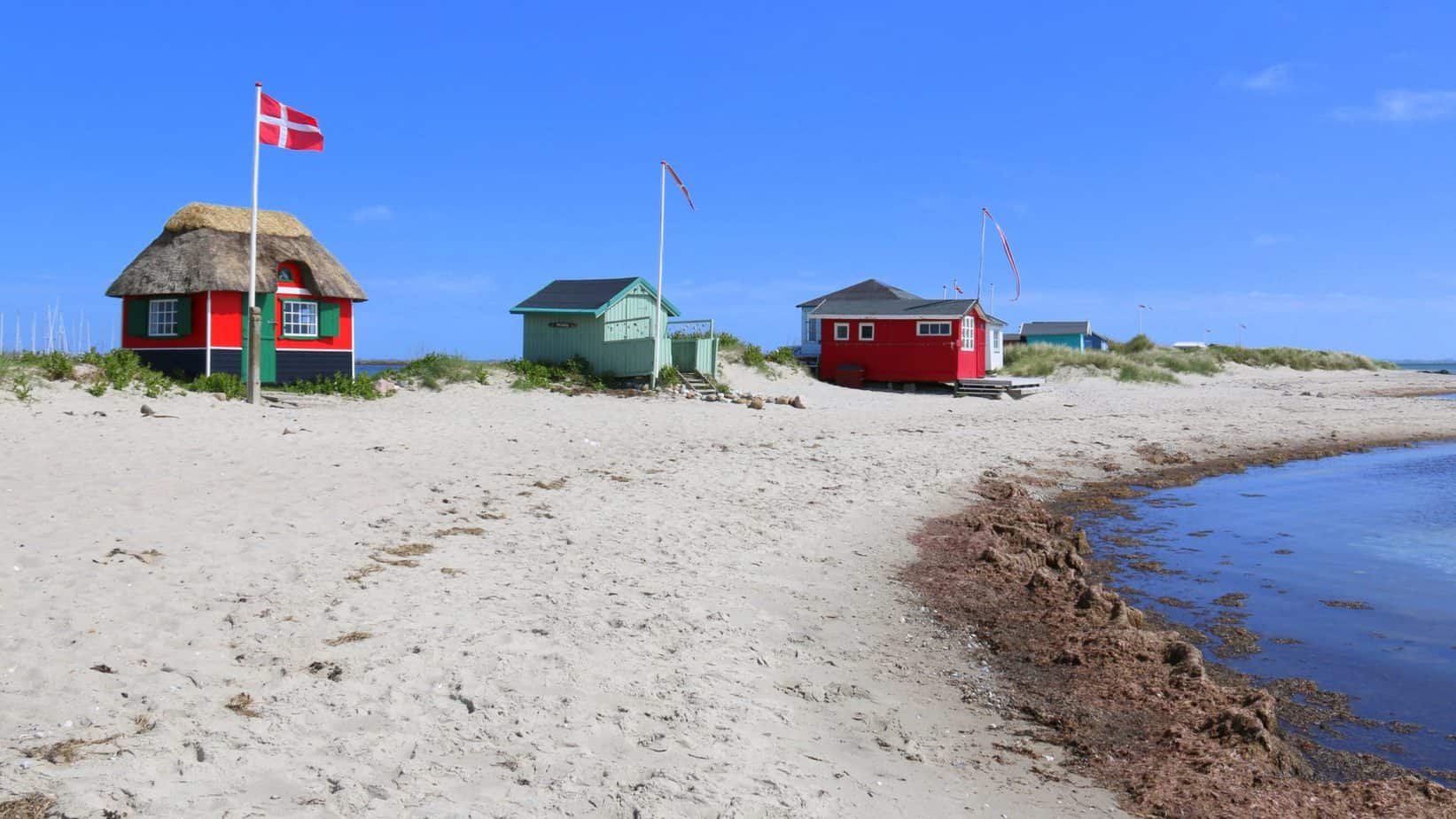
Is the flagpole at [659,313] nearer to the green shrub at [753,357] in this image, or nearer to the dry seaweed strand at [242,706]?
the green shrub at [753,357]

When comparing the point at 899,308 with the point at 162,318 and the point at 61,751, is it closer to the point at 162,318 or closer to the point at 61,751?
the point at 162,318

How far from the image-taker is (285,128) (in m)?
20.4

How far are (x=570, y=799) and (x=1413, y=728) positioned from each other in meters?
6.25

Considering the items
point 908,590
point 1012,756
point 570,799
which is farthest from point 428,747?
point 908,590

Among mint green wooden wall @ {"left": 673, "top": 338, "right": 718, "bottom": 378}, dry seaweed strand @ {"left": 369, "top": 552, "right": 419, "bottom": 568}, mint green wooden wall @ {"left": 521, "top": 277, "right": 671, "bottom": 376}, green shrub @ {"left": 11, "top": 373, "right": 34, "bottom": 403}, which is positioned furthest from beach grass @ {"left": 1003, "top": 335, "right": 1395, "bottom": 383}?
dry seaweed strand @ {"left": 369, "top": 552, "right": 419, "bottom": 568}

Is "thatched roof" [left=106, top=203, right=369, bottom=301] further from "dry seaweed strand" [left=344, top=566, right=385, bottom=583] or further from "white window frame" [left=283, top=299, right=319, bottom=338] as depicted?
"dry seaweed strand" [left=344, top=566, right=385, bottom=583]

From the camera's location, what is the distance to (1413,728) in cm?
734

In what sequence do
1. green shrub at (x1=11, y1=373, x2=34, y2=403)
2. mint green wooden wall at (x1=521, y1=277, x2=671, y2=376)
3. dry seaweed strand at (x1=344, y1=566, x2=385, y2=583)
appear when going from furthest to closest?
1. mint green wooden wall at (x1=521, y1=277, x2=671, y2=376)
2. green shrub at (x1=11, y1=373, x2=34, y2=403)
3. dry seaweed strand at (x1=344, y1=566, x2=385, y2=583)

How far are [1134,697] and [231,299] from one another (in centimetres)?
2220

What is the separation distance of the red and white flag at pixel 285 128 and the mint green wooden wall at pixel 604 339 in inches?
417

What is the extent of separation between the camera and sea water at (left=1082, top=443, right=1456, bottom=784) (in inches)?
311

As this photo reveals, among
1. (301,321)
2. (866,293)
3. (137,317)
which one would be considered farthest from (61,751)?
(866,293)

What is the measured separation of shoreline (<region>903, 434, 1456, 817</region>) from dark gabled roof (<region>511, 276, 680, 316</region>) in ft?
62.0

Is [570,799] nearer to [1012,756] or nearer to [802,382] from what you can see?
[1012,756]
